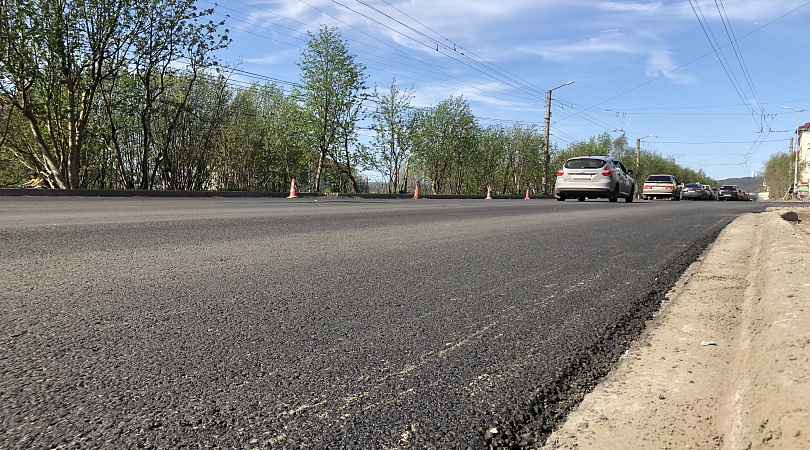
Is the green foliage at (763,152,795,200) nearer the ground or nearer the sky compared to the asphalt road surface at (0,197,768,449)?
nearer the sky

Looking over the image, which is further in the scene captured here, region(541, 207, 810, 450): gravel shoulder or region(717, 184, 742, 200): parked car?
region(717, 184, 742, 200): parked car

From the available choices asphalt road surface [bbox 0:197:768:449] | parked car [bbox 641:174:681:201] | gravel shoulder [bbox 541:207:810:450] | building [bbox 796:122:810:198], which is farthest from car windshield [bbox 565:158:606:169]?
building [bbox 796:122:810:198]

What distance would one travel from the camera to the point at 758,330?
7.25 feet

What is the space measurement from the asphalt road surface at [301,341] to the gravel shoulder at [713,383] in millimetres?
112

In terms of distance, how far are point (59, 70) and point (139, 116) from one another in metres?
4.74

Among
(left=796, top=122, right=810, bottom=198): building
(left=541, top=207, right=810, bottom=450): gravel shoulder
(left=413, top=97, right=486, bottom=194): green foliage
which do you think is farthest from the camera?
(left=796, top=122, right=810, bottom=198): building

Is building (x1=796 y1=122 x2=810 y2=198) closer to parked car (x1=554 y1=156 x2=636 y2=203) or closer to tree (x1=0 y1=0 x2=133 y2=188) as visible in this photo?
parked car (x1=554 y1=156 x2=636 y2=203)

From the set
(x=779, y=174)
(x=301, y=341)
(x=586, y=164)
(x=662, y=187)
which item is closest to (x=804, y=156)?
(x=779, y=174)

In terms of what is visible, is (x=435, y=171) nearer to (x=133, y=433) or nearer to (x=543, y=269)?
(x=543, y=269)

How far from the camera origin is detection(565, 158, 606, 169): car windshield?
59.3 feet

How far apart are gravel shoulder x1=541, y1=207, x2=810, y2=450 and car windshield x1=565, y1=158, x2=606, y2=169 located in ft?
51.8

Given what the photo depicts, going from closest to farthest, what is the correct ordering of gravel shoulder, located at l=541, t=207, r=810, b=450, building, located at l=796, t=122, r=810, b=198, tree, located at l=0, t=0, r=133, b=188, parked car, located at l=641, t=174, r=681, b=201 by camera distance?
gravel shoulder, located at l=541, t=207, r=810, b=450 < tree, located at l=0, t=0, r=133, b=188 < parked car, located at l=641, t=174, r=681, b=201 < building, located at l=796, t=122, r=810, b=198

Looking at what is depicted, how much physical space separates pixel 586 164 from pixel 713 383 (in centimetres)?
1741

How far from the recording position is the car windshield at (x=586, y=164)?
1808 cm
